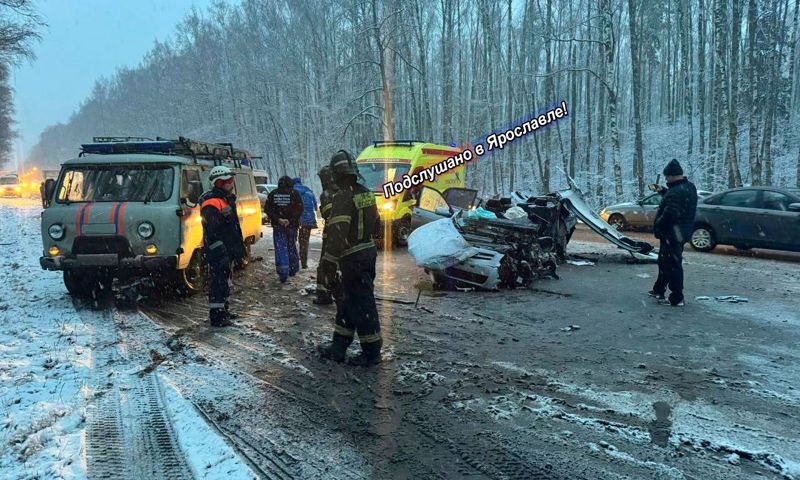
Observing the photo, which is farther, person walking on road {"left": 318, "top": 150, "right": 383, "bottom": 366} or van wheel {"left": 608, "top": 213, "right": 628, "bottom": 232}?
van wheel {"left": 608, "top": 213, "right": 628, "bottom": 232}

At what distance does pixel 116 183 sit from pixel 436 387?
5488mm

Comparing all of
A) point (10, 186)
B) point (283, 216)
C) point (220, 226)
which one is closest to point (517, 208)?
point (283, 216)

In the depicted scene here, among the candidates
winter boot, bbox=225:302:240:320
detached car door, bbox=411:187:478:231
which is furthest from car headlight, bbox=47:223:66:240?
detached car door, bbox=411:187:478:231

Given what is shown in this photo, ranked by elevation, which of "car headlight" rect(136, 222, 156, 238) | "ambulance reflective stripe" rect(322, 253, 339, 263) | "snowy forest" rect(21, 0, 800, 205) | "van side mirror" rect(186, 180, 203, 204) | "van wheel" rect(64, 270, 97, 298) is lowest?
"van wheel" rect(64, 270, 97, 298)

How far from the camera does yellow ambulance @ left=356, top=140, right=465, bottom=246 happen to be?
11.8 metres

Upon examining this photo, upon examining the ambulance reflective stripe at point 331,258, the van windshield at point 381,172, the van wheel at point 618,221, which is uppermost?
the van windshield at point 381,172

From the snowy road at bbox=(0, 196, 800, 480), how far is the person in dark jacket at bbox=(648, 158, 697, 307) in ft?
1.48

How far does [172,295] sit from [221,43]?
4284cm

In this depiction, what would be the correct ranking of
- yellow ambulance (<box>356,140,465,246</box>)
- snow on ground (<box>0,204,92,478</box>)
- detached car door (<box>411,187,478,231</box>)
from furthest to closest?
yellow ambulance (<box>356,140,465,246</box>)
detached car door (<box>411,187,478,231</box>)
snow on ground (<box>0,204,92,478</box>)

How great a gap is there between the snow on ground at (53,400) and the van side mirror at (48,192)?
1.39 metres

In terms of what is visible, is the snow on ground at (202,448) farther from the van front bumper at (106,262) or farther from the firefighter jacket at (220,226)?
the van front bumper at (106,262)

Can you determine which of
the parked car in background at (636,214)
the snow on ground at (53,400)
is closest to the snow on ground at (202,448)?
the snow on ground at (53,400)

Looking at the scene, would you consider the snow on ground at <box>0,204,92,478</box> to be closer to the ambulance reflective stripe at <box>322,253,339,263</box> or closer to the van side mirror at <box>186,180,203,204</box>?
the van side mirror at <box>186,180,203,204</box>

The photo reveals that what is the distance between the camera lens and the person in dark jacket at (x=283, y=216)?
8195 mm
